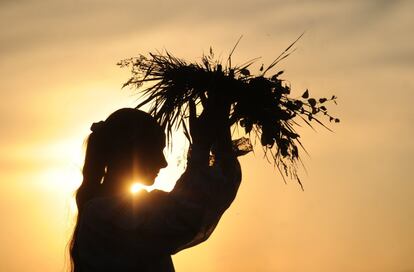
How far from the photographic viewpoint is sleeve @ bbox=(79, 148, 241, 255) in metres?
3.85

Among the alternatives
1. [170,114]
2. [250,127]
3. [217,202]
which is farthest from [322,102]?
[217,202]

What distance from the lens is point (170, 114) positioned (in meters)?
4.96

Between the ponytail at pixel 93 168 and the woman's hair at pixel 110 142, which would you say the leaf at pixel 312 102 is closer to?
the woman's hair at pixel 110 142

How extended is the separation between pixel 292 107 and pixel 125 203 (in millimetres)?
1526

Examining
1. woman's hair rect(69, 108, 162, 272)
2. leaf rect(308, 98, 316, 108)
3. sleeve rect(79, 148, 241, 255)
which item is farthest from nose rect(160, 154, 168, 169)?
leaf rect(308, 98, 316, 108)

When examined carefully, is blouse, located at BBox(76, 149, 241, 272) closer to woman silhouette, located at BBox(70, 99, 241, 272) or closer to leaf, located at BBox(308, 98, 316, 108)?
woman silhouette, located at BBox(70, 99, 241, 272)

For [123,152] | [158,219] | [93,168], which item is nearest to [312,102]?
[123,152]

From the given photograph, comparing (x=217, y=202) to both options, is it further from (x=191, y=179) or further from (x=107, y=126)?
(x=107, y=126)

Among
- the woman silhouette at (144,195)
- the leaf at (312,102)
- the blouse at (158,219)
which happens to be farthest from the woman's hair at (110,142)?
the leaf at (312,102)

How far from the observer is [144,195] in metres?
3.99

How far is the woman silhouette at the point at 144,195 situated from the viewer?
388 cm

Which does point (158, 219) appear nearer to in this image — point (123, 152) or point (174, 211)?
point (174, 211)

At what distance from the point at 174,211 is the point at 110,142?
640 millimetres

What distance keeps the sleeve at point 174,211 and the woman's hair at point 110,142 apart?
0.86 feet
